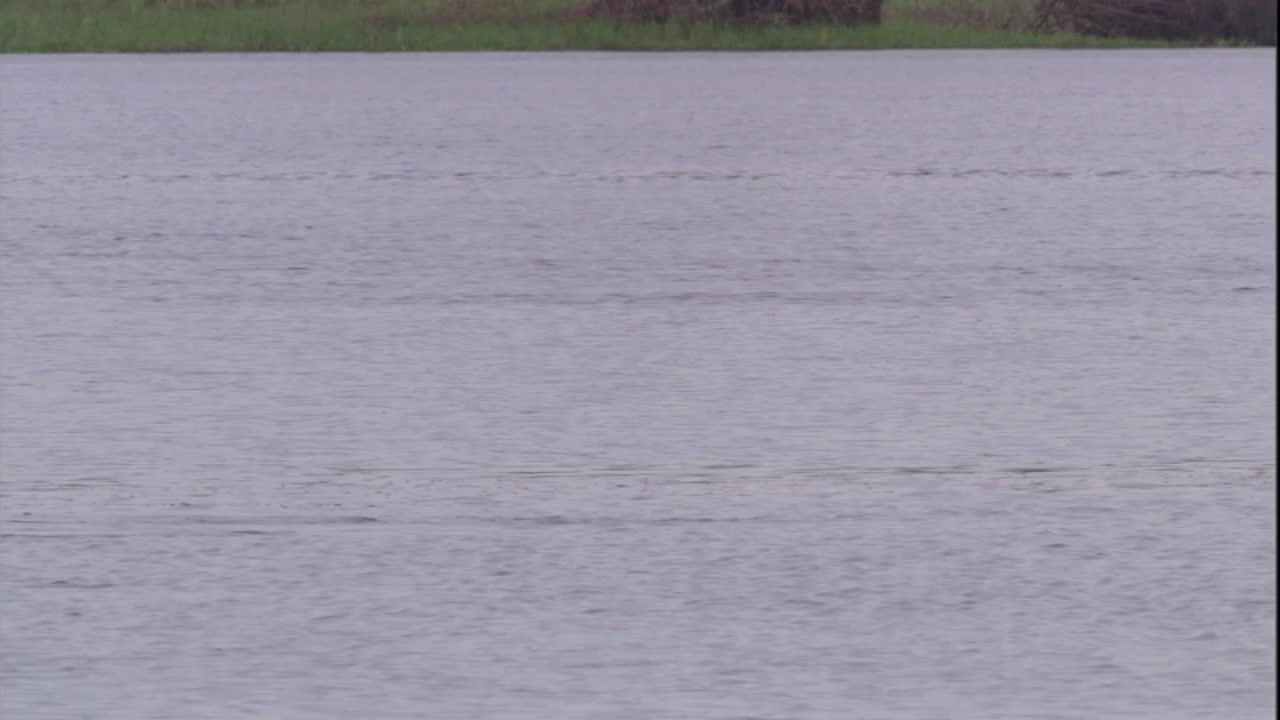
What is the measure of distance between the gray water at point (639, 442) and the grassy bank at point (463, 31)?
9.13 metres

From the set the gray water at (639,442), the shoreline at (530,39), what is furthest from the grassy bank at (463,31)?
the gray water at (639,442)

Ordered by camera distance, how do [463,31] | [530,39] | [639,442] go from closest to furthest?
[639,442] < [530,39] < [463,31]

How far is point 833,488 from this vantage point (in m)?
3.48

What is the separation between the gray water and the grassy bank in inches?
359

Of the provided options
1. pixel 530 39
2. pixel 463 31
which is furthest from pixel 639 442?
pixel 463 31

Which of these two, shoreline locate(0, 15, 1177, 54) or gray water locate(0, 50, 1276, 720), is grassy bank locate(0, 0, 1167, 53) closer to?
shoreline locate(0, 15, 1177, 54)

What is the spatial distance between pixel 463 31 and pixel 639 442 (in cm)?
1425

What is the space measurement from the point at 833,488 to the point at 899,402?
666 millimetres

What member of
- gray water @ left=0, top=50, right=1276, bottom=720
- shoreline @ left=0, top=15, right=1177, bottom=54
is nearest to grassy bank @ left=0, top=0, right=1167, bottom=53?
shoreline @ left=0, top=15, right=1177, bottom=54

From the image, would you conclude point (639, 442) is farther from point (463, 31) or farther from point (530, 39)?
point (463, 31)

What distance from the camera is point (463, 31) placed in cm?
1783

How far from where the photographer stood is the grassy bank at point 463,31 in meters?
17.3

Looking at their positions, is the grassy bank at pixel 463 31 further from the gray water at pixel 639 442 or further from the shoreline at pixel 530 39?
the gray water at pixel 639 442

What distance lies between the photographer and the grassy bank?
17312 millimetres
